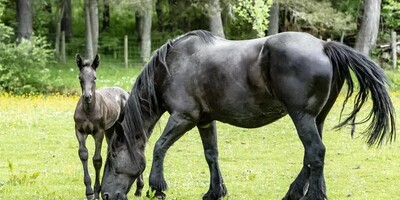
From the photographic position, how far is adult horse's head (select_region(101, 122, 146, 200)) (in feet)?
26.8

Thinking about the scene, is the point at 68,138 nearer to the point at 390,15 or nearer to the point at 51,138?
the point at 51,138

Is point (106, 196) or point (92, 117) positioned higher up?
point (92, 117)

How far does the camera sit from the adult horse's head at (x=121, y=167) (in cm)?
818

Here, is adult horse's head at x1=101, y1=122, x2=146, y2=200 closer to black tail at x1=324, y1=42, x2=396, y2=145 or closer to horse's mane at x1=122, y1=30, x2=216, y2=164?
horse's mane at x1=122, y1=30, x2=216, y2=164

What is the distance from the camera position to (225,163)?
497 inches

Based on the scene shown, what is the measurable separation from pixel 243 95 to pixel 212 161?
1247 mm

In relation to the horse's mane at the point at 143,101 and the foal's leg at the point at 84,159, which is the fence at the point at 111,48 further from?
the horse's mane at the point at 143,101

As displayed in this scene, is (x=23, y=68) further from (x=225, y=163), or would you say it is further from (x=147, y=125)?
(x=147, y=125)

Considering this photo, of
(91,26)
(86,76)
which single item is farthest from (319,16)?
(86,76)

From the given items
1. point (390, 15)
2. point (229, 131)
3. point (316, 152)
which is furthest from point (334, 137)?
point (390, 15)

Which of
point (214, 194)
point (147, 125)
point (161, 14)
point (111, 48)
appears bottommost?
point (111, 48)

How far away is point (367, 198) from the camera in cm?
911

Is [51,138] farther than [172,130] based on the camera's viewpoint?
Yes

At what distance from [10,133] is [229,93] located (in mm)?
9923
